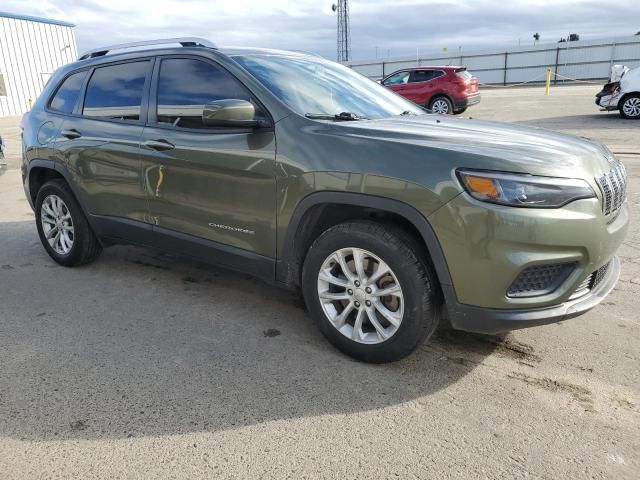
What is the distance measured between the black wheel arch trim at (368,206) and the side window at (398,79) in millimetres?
16264

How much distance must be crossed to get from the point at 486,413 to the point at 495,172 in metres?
1.16

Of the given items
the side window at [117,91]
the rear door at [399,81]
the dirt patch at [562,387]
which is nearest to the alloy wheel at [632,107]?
the rear door at [399,81]

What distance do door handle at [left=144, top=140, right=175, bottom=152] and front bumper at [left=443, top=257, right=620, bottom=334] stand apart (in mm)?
2111

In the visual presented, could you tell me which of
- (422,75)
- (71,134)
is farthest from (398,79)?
(71,134)

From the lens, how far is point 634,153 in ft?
31.3

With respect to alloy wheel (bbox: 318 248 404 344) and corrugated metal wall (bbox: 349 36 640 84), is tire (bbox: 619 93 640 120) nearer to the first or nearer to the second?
alloy wheel (bbox: 318 248 404 344)

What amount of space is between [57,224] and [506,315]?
4.00 metres

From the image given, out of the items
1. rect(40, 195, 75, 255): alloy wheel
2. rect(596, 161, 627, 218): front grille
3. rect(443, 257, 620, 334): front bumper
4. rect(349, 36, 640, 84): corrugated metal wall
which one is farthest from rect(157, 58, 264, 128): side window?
rect(349, 36, 640, 84): corrugated metal wall

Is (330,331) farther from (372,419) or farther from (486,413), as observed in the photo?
(486,413)

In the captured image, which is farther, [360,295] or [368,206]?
[360,295]

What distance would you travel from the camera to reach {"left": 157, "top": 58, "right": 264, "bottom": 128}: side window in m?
3.50

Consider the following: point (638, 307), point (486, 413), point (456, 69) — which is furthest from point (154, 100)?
point (456, 69)

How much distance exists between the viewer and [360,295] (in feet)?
9.81

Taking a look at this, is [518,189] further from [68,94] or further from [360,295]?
[68,94]
